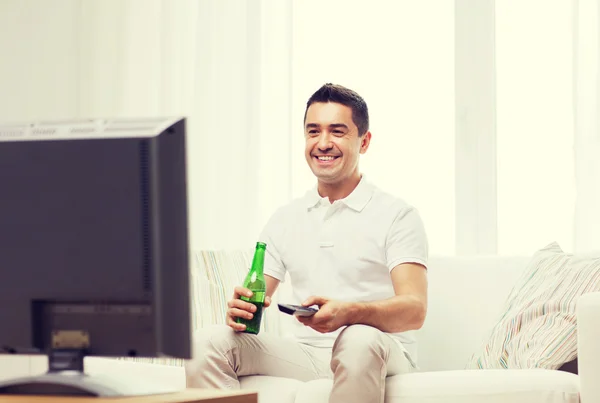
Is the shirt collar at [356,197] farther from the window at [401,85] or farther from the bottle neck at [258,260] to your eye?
the window at [401,85]

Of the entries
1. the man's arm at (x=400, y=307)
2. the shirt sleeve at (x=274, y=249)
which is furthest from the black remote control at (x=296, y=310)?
the shirt sleeve at (x=274, y=249)

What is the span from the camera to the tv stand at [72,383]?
1.28 metres

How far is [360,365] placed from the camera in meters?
2.03

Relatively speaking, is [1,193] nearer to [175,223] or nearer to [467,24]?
[175,223]

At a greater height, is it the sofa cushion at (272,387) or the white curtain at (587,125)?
the white curtain at (587,125)

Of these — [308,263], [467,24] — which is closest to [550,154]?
[467,24]

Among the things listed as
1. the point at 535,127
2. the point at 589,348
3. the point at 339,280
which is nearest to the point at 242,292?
the point at 339,280

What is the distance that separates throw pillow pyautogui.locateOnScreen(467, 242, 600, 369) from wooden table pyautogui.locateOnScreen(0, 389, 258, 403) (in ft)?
3.78

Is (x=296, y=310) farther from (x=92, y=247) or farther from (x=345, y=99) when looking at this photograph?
(x=345, y=99)

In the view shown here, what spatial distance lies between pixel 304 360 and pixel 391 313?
31cm

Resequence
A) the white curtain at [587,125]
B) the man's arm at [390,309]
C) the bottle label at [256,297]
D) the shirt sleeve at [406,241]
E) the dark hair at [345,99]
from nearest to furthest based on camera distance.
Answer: the man's arm at [390,309] → the bottle label at [256,297] → the shirt sleeve at [406,241] → the dark hair at [345,99] → the white curtain at [587,125]

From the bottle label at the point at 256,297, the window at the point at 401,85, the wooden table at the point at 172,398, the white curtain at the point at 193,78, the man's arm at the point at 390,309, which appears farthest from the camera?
the white curtain at the point at 193,78

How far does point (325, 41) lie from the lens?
415cm

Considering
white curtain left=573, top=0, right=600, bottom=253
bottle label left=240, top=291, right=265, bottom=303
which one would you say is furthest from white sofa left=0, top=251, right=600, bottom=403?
white curtain left=573, top=0, right=600, bottom=253
